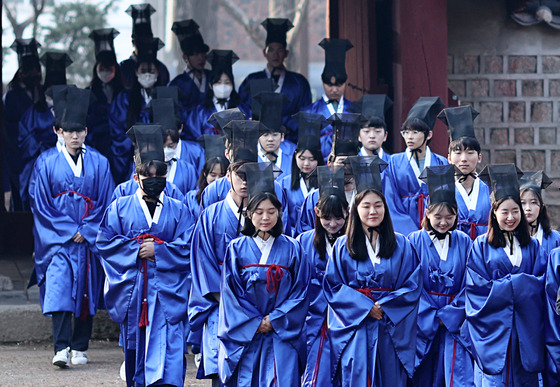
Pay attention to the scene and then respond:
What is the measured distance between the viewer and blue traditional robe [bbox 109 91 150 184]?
40.9 ft

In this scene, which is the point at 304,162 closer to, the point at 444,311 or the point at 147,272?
the point at 147,272

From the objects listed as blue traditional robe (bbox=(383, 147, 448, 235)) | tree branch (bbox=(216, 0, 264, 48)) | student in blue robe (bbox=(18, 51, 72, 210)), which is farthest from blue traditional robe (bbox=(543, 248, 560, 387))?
tree branch (bbox=(216, 0, 264, 48))

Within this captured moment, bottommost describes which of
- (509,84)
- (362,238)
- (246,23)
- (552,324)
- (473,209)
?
(552,324)

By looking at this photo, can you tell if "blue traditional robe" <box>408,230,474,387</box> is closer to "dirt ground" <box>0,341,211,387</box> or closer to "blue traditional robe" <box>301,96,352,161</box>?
"dirt ground" <box>0,341,211,387</box>

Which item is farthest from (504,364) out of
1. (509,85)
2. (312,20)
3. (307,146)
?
(312,20)

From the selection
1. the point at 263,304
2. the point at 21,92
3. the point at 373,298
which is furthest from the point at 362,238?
the point at 21,92

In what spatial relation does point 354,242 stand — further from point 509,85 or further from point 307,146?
point 509,85

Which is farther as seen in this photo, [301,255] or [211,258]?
[211,258]

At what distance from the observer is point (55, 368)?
371 inches

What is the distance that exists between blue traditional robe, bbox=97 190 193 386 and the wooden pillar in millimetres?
3945

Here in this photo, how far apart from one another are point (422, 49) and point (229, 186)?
3679 mm

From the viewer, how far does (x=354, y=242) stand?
717 centimetres

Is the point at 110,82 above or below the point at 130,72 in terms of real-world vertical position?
below

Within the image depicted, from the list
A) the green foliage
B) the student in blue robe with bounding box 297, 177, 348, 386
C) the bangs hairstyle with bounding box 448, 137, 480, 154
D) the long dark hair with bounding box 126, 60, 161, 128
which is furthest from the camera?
the green foliage
